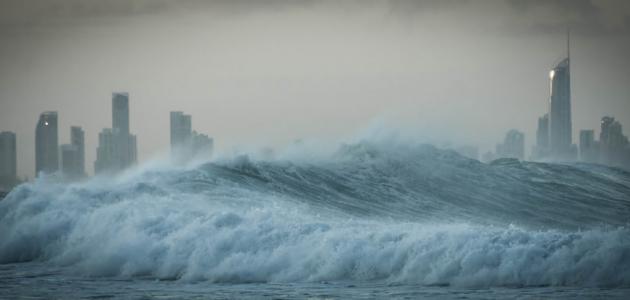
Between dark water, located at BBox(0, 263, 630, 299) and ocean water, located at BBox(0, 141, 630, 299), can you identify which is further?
ocean water, located at BBox(0, 141, 630, 299)

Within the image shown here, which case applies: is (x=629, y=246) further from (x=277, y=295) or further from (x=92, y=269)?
(x=92, y=269)

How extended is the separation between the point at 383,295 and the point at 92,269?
8183mm

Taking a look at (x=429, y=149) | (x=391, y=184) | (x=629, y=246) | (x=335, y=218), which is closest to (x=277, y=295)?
(x=629, y=246)

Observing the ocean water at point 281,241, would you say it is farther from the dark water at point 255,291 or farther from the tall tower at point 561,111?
the tall tower at point 561,111

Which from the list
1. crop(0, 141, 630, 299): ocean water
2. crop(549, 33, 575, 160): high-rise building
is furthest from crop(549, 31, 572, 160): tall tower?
crop(0, 141, 630, 299): ocean water

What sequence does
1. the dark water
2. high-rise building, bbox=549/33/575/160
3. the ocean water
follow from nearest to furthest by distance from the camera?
the dark water
the ocean water
high-rise building, bbox=549/33/575/160

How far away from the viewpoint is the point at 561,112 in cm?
14138

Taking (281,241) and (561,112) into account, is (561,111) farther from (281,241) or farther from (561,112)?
(281,241)

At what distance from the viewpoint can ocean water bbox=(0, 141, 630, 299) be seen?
2381cm

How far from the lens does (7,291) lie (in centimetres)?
2367

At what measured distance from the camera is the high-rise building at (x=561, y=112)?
414 ft

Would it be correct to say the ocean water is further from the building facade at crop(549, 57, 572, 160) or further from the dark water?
the building facade at crop(549, 57, 572, 160)

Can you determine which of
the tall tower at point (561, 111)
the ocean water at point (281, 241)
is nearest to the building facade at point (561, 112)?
the tall tower at point (561, 111)

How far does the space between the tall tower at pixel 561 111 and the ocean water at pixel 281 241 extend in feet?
273
